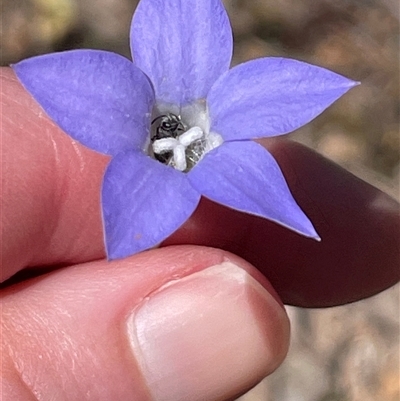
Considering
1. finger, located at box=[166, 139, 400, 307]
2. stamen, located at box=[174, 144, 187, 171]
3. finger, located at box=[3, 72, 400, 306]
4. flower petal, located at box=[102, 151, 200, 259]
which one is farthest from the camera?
finger, located at box=[166, 139, 400, 307]

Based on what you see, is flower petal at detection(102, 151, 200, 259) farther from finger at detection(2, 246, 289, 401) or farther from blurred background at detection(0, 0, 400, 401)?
blurred background at detection(0, 0, 400, 401)

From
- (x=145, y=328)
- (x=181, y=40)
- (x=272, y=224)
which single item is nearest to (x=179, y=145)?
(x=181, y=40)

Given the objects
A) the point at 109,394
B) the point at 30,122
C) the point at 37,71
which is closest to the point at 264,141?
the point at 30,122

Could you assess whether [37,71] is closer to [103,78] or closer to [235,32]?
[103,78]

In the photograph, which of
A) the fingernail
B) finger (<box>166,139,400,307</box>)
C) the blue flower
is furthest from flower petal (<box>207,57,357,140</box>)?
finger (<box>166,139,400,307</box>)

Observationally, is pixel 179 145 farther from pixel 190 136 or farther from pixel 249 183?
pixel 249 183

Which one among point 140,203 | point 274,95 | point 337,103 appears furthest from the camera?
point 337,103
